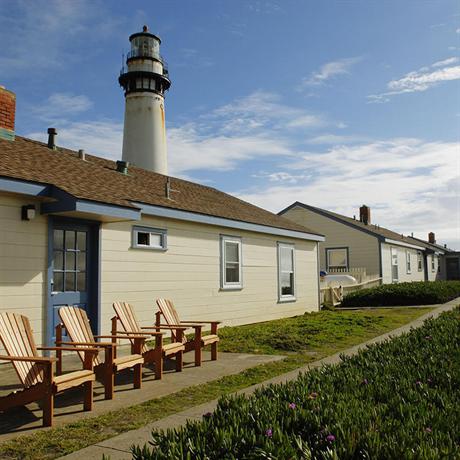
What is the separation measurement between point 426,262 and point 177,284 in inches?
1271

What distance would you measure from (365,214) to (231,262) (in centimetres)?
2240

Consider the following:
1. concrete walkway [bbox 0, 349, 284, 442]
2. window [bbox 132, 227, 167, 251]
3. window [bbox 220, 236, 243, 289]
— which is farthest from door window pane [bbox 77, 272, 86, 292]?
window [bbox 220, 236, 243, 289]

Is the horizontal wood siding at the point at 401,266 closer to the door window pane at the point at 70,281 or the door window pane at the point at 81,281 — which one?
the door window pane at the point at 81,281

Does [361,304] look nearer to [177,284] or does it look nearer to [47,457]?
[177,284]

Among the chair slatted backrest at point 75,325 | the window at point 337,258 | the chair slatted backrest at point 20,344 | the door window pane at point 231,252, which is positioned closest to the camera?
the chair slatted backrest at point 20,344

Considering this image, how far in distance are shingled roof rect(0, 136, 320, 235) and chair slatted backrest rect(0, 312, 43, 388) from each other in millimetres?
3130

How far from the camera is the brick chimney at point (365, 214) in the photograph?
34.5 m

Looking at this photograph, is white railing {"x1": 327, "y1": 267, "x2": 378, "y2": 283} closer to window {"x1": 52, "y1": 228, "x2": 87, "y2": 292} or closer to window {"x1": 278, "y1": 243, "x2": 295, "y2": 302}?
window {"x1": 278, "y1": 243, "x2": 295, "y2": 302}

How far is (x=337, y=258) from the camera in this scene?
30.7 metres

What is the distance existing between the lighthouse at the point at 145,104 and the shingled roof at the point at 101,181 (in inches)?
336

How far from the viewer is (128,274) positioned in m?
10.7


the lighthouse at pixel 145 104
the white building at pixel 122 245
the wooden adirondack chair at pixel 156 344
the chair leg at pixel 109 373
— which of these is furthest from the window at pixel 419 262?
the chair leg at pixel 109 373

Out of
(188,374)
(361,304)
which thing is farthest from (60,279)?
(361,304)

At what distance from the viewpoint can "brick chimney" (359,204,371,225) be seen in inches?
1358
